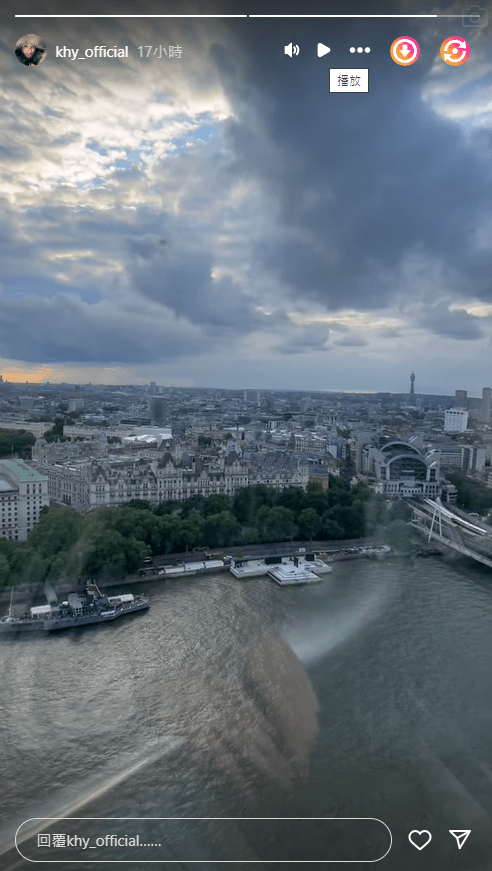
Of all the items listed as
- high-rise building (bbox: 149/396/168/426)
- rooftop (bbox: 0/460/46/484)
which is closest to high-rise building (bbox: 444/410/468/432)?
high-rise building (bbox: 149/396/168/426)

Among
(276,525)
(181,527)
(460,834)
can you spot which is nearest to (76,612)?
(181,527)

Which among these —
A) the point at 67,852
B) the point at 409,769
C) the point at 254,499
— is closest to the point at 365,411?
the point at 409,769

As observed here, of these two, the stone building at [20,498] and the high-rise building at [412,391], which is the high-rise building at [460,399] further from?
the stone building at [20,498]

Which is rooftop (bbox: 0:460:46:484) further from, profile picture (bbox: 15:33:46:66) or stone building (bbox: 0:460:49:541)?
profile picture (bbox: 15:33:46:66)

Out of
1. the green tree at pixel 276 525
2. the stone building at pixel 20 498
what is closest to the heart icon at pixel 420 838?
the stone building at pixel 20 498

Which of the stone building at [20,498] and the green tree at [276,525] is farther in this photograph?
the green tree at [276,525]
